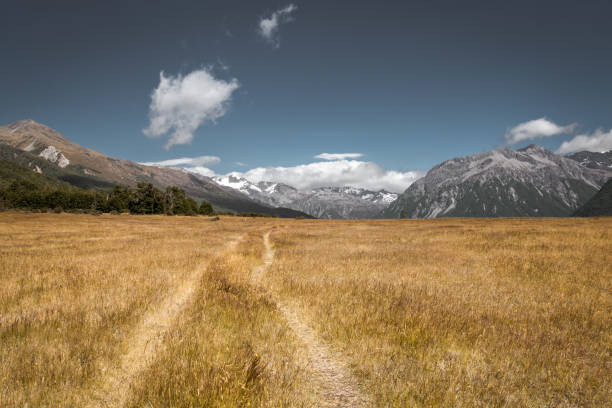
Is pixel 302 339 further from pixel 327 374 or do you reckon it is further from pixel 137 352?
pixel 137 352

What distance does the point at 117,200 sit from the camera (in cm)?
10188

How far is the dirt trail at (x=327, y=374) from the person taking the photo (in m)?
4.18

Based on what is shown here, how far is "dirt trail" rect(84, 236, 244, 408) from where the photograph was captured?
4012 mm

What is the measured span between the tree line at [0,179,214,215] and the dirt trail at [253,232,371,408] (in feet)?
343

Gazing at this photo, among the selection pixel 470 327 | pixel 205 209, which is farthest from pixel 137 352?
pixel 205 209

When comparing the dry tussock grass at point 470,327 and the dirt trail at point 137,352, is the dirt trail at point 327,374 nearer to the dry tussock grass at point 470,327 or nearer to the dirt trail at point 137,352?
the dry tussock grass at point 470,327

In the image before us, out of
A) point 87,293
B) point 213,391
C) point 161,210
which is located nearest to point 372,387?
point 213,391

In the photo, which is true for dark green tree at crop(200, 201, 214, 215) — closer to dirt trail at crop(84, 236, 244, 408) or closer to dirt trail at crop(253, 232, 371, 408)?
dirt trail at crop(84, 236, 244, 408)

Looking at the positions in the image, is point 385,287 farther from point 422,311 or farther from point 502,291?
point 502,291

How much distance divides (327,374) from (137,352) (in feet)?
12.7

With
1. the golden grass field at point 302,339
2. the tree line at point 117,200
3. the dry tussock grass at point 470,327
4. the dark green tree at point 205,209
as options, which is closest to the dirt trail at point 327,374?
the golden grass field at point 302,339

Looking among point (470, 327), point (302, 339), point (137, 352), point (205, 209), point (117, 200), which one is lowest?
point (302, 339)

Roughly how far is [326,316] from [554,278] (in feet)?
35.3

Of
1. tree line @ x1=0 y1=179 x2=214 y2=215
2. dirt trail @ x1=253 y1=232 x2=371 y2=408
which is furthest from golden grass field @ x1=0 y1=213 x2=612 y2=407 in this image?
tree line @ x1=0 y1=179 x2=214 y2=215
